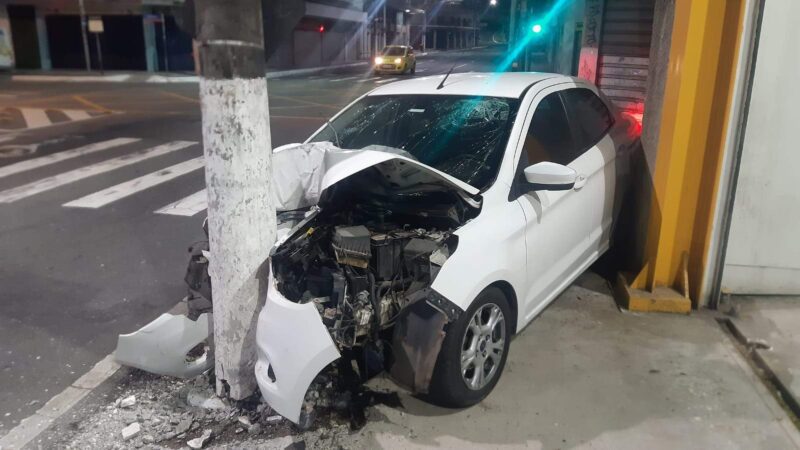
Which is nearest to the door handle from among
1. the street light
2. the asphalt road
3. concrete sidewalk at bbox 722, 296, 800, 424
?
concrete sidewalk at bbox 722, 296, 800, 424

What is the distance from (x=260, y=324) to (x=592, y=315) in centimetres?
261

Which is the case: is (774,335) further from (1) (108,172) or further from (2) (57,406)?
(1) (108,172)

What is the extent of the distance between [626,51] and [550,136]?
6678 mm

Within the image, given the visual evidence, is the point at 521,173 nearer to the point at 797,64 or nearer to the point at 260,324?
the point at 260,324

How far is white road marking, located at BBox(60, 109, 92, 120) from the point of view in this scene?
14.9 m

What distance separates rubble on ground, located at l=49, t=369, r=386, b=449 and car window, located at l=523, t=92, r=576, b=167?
2034 mm

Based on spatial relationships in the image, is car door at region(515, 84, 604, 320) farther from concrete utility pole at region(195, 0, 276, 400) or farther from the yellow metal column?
concrete utility pole at region(195, 0, 276, 400)

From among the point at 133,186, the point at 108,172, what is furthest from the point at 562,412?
the point at 108,172

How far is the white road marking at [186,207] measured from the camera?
748cm

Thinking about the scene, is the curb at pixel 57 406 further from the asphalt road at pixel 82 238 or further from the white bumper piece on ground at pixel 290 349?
the white bumper piece on ground at pixel 290 349

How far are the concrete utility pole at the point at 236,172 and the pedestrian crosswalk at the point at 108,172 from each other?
13.8ft

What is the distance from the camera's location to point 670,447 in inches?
126

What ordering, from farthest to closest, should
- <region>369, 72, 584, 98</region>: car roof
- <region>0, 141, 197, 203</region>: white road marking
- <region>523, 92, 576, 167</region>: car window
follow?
<region>0, 141, 197, 203</region>: white road marking
<region>369, 72, 584, 98</region>: car roof
<region>523, 92, 576, 167</region>: car window

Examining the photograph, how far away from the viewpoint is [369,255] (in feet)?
10.7
